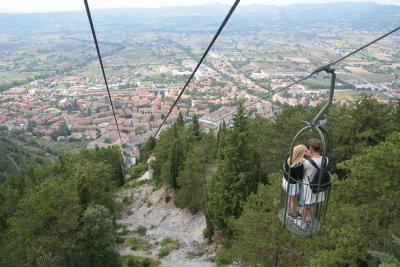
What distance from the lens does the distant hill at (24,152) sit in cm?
4884

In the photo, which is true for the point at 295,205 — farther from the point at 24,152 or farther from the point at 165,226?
the point at 24,152

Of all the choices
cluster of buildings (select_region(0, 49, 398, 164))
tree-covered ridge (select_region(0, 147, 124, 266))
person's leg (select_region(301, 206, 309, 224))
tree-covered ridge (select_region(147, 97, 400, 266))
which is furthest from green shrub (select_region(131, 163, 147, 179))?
person's leg (select_region(301, 206, 309, 224))

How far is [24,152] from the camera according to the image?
55875 mm

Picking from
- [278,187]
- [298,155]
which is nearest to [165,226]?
[278,187]

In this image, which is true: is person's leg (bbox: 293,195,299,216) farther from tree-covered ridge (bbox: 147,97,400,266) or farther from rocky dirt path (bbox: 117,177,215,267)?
rocky dirt path (bbox: 117,177,215,267)

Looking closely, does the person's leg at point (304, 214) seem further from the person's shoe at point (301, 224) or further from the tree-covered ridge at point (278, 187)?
the tree-covered ridge at point (278, 187)

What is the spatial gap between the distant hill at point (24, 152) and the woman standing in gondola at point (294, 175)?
4065 centimetres

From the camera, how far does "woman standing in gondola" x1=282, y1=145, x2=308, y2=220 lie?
4.43 meters

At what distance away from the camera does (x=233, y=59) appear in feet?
427

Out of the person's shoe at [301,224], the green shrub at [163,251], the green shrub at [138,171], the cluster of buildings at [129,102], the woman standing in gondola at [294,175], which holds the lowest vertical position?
the cluster of buildings at [129,102]

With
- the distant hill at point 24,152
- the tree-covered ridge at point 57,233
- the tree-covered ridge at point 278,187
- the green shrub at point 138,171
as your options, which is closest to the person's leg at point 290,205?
the tree-covered ridge at point 278,187

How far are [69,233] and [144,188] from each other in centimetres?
1665

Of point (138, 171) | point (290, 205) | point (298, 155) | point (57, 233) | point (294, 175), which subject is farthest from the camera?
point (138, 171)

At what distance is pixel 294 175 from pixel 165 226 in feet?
66.9
